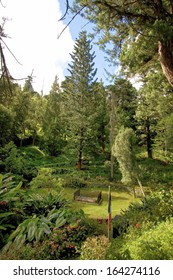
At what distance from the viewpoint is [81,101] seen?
2625cm


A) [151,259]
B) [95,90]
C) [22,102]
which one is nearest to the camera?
[151,259]

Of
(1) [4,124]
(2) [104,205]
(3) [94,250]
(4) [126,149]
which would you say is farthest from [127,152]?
(1) [4,124]

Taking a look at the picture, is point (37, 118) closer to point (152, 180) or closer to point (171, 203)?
point (152, 180)

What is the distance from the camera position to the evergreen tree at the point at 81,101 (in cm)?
2503

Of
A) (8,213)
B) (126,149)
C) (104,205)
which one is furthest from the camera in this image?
(104,205)

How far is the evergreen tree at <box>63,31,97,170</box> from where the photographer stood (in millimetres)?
25031

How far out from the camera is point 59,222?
25.1 ft

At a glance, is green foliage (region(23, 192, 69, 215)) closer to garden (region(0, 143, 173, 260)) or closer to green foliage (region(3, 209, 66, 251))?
garden (region(0, 143, 173, 260))

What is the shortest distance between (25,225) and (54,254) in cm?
170

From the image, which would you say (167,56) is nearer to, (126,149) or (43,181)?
(43,181)

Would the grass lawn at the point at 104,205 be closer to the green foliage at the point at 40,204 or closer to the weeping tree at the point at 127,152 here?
the weeping tree at the point at 127,152

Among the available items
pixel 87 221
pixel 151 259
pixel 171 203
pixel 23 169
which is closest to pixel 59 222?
pixel 87 221

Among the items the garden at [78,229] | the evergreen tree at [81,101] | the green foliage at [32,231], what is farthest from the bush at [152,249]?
the evergreen tree at [81,101]

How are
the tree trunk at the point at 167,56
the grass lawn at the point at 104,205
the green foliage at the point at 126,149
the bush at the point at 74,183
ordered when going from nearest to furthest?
the tree trunk at the point at 167,56 < the grass lawn at the point at 104,205 < the green foliage at the point at 126,149 < the bush at the point at 74,183
